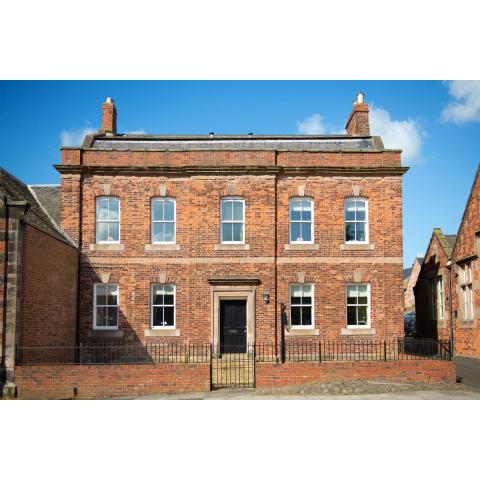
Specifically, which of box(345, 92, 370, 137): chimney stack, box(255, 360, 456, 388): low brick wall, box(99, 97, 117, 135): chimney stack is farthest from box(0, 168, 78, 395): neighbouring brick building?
box(345, 92, 370, 137): chimney stack

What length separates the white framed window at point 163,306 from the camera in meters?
20.4

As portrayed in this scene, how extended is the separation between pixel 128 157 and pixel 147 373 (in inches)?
385

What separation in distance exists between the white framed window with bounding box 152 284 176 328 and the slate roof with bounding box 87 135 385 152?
6127mm

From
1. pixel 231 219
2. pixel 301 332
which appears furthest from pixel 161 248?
pixel 301 332

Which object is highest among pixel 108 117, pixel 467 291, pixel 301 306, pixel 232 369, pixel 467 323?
pixel 108 117

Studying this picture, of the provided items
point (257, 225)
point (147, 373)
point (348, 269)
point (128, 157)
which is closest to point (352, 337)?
point (348, 269)

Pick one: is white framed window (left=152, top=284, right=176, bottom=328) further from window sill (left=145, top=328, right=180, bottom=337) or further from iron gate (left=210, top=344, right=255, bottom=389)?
iron gate (left=210, top=344, right=255, bottom=389)

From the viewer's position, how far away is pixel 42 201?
22.5m

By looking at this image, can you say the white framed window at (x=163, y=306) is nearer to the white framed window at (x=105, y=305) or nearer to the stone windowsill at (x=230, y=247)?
the white framed window at (x=105, y=305)

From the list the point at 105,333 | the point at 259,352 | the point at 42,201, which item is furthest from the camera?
the point at 42,201

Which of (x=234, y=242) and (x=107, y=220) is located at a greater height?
(x=107, y=220)

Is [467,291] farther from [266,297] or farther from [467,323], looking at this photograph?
[266,297]

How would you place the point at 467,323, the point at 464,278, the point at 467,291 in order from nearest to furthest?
the point at 467,323 → the point at 467,291 → the point at 464,278

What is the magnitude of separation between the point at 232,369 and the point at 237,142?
10183 mm
